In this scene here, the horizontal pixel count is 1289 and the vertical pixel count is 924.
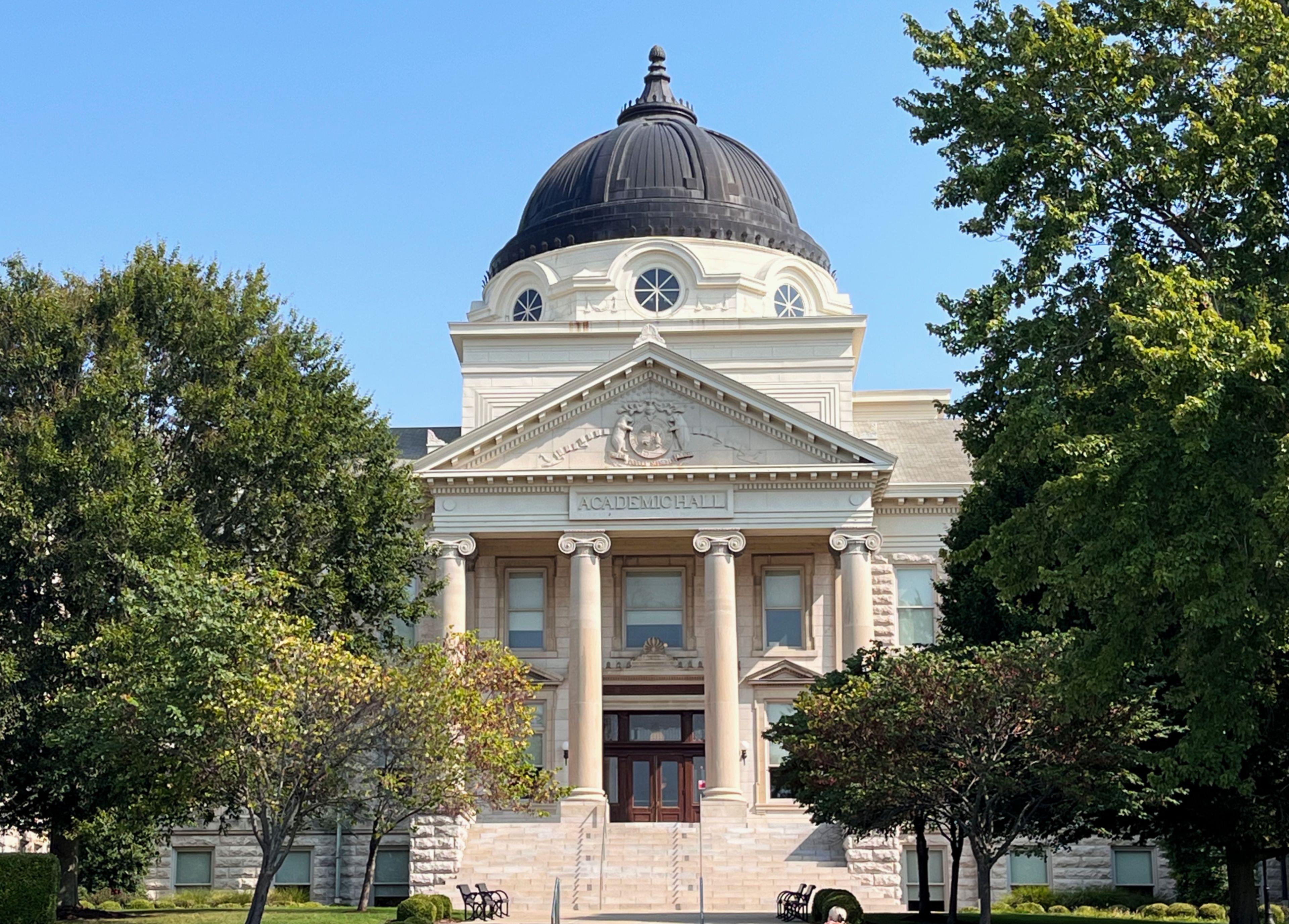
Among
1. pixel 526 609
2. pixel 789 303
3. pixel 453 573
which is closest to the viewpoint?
pixel 453 573

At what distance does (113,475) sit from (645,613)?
2018 cm

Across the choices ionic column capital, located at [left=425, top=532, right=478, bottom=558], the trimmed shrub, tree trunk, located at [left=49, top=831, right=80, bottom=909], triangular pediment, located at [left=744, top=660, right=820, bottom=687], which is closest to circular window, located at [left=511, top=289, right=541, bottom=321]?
ionic column capital, located at [left=425, top=532, right=478, bottom=558]

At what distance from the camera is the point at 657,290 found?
56.3m

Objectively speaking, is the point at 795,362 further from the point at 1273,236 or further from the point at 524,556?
the point at 1273,236

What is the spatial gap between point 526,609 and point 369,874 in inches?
431

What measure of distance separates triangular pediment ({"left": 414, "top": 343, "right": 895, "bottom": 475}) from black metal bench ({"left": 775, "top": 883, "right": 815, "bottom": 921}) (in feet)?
43.3

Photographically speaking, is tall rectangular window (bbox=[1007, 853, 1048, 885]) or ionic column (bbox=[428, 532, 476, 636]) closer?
tall rectangular window (bbox=[1007, 853, 1048, 885])

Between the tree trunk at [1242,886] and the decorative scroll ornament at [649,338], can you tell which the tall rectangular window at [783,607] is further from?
the tree trunk at [1242,886]

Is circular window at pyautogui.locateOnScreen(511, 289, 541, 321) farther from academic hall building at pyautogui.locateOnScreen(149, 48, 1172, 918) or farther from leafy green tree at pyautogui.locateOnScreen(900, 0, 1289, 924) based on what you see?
leafy green tree at pyautogui.locateOnScreen(900, 0, 1289, 924)

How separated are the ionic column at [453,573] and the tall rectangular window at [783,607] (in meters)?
8.72

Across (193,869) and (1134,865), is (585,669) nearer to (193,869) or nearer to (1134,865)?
(193,869)

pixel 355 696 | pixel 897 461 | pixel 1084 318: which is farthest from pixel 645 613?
pixel 1084 318

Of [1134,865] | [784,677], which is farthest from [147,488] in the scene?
[1134,865]

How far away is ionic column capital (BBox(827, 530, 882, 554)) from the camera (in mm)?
44906
